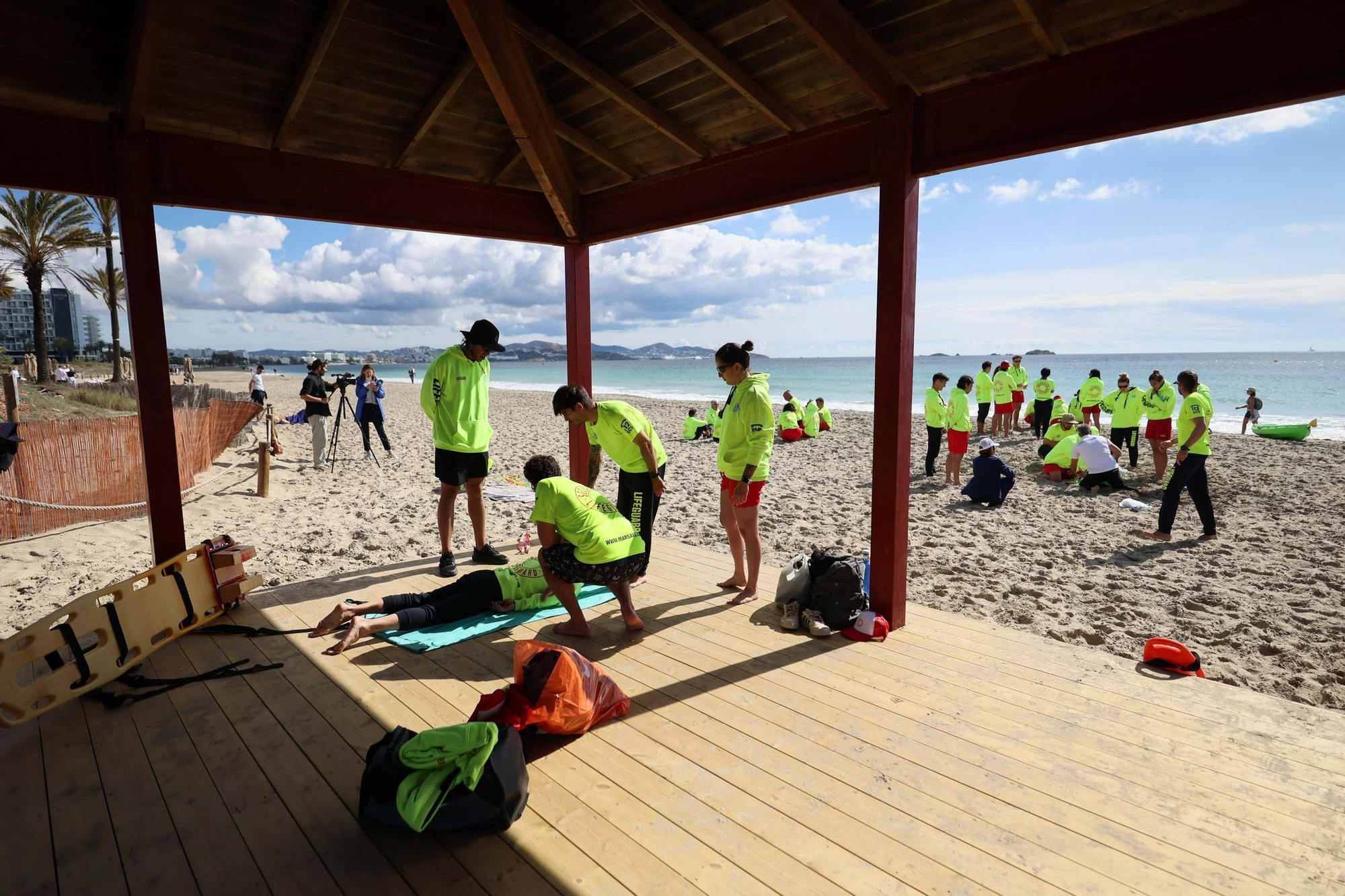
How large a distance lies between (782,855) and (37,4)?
4.72 m

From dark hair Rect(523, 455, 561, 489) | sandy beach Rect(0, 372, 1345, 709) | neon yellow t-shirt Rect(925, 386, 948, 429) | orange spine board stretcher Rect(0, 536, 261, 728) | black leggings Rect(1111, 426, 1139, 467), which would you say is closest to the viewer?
orange spine board stretcher Rect(0, 536, 261, 728)

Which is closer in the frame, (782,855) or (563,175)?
(782,855)

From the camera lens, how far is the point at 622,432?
4.12 metres

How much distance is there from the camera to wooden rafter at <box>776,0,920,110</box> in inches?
114

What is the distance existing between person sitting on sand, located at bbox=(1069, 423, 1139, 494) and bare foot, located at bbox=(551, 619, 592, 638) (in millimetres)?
8149

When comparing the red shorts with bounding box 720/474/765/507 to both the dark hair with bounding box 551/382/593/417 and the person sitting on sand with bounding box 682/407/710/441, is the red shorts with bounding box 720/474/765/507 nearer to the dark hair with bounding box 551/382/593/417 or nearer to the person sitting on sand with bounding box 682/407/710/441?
the dark hair with bounding box 551/382/593/417

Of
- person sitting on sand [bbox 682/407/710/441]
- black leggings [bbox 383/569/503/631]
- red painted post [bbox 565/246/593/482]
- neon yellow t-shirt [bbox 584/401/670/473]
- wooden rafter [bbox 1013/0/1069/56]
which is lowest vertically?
black leggings [bbox 383/569/503/631]

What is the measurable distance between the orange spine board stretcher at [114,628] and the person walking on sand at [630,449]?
231 centimetres

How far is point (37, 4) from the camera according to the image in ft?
10.0

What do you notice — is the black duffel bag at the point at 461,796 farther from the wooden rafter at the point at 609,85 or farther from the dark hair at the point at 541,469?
the wooden rafter at the point at 609,85

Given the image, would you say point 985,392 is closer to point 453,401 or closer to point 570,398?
point 453,401

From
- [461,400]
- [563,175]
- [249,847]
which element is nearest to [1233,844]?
[249,847]

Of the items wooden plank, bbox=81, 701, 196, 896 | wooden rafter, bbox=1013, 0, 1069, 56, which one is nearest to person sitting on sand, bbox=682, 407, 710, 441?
wooden rafter, bbox=1013, 0, 1069, 56

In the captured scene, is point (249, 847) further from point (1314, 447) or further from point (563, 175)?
point (1314, 447)
